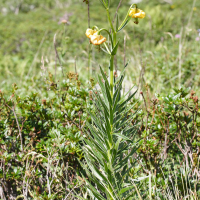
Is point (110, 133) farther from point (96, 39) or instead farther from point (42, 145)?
point (42, 145)

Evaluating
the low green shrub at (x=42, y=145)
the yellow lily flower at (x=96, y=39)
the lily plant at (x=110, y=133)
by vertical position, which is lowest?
the low green shrub at (x=42, y=145)

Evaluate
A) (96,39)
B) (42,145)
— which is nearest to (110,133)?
(96,39)

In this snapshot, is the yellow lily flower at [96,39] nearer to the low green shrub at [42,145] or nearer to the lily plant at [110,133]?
the lily plant at [110,133]

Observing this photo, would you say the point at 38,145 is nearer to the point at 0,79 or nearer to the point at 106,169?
the point at 106,169

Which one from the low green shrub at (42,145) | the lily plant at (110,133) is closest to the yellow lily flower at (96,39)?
the lily plant at (110,133)

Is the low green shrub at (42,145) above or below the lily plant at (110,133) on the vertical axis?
below

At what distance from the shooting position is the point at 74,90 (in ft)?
6.71

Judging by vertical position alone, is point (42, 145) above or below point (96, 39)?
below

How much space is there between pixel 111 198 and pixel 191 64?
3046 mm

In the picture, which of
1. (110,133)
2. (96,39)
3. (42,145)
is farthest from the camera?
(42,145)

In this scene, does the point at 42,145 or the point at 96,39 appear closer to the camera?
the point at 96,39

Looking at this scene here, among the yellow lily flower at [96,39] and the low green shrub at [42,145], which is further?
the low green shrub at [42,145]

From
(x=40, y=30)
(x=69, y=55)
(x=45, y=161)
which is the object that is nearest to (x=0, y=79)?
(x=69, y=55)

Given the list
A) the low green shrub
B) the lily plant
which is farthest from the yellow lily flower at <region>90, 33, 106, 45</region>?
the low green shrub
